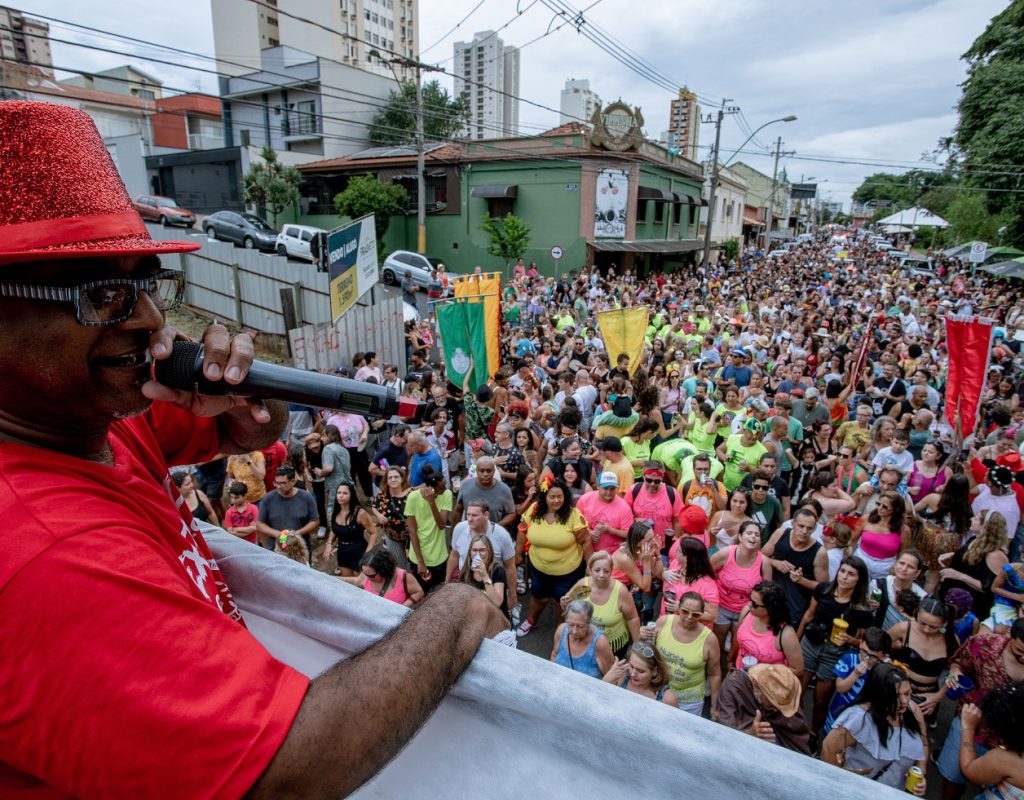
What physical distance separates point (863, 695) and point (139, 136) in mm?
43824

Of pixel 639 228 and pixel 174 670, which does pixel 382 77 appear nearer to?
pixel 639 228

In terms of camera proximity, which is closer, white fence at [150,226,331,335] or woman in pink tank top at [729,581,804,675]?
woman in pink tank top at [729,581,804,675]

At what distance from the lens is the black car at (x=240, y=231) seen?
25672 millimetres

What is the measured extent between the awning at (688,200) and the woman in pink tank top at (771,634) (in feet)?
111

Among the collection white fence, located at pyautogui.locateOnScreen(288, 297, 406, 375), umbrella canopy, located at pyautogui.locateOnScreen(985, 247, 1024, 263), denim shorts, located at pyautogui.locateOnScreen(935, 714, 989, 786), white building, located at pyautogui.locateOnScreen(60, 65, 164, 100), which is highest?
white building, located at pyautogui.locateOnScreen(60, 65, 164, 100)

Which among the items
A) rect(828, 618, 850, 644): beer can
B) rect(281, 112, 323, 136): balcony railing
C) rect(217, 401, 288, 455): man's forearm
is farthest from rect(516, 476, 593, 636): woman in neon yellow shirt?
rect(281, 112, 323, 136): balcony railing

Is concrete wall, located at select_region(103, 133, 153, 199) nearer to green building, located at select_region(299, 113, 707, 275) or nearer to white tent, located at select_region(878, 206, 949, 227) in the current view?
green building, located at select_region(299, 113, 707, 275)

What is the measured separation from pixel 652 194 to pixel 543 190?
5.92 m

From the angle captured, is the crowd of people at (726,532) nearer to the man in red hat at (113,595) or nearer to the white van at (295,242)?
the man in red hat at (113,595)

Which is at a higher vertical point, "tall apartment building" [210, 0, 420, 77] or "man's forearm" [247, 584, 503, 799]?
"tall apartment building" [210, 0, 420, 77]

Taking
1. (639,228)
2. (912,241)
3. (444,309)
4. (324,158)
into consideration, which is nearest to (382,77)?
(324,158)

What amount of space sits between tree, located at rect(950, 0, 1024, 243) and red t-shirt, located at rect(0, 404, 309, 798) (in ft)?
109

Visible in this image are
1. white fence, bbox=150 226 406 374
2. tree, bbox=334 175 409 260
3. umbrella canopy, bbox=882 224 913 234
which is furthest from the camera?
umbrella canopy, bbox=882 224 913 234

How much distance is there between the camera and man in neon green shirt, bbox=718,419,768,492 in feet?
22.7
